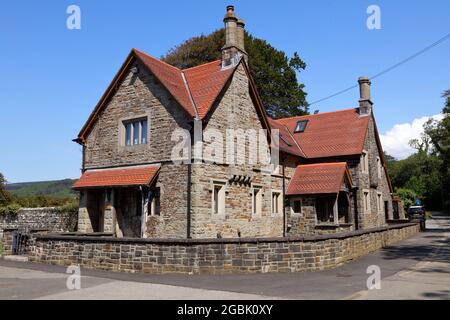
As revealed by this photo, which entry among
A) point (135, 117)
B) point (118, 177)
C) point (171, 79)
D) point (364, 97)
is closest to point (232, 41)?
point (171, 79)

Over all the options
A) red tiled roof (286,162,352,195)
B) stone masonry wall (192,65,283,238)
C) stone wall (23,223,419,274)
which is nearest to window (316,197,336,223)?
red tiled roof (286,162,352,195)

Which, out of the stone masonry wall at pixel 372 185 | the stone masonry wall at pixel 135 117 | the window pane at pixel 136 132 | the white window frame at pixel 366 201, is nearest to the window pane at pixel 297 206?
the stone masonry wall at pixel 372 185

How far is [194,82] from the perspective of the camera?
66.8 feet

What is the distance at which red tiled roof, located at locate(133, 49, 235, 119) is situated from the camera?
17.6 metres

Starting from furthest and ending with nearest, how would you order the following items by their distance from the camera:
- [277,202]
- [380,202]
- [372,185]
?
[380,202] < [372,185] < [277,202]

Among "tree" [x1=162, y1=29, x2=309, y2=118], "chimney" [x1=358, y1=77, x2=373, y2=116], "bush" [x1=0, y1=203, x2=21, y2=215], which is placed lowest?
"bush" [x1=0, y1=203, x2=21, y2=215]

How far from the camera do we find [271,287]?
10125 mm

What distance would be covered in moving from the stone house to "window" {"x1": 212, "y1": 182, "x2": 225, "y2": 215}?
0.15 feet

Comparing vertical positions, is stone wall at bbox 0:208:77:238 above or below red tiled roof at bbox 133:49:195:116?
below

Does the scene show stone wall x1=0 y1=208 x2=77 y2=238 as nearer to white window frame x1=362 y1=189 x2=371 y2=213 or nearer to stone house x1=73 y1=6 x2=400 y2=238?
stone house x1=73 y1=6 x2=400 y2=238

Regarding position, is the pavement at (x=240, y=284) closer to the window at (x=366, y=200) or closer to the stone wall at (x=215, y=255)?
the stone wall at (x=215, y=255)

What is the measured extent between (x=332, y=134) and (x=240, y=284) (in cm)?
1954

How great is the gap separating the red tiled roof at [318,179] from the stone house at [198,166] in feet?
0.22

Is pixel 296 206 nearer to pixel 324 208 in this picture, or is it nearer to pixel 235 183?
pixel 324 208
